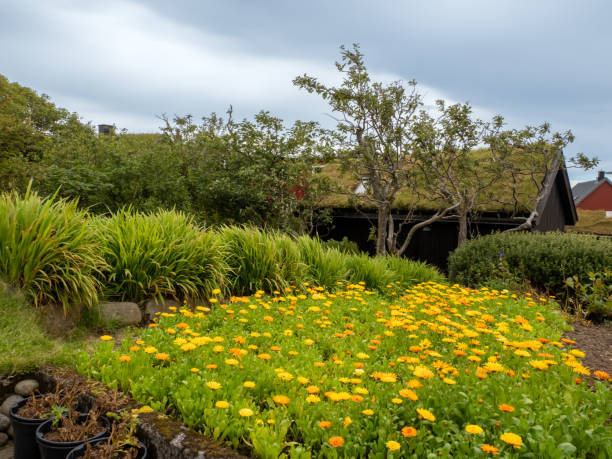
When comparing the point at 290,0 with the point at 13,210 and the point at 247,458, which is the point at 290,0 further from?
the point at 247,458

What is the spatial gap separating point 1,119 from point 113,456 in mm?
9884

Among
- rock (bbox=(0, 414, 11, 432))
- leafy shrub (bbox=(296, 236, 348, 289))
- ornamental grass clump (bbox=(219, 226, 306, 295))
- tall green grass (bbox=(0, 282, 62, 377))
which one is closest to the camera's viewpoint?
rock (bbox=(0, 414, 11, 432))

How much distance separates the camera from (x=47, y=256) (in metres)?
4.53

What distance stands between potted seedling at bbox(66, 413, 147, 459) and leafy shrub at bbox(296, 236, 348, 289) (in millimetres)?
4428

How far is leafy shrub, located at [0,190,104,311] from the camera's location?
4414mm

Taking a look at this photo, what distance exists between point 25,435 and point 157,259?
2632mm

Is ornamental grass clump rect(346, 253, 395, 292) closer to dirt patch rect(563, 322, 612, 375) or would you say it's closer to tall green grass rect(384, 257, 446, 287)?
tall green grass rect(384, 257, 446, 287)

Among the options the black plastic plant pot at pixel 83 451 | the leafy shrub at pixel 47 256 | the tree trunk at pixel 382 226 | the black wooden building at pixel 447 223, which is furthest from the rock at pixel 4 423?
the black wooden building at pixel 447 223

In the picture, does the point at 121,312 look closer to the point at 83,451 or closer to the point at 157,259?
the point at 157,259

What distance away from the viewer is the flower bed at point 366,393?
2.29 m

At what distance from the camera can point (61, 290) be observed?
4605 mm

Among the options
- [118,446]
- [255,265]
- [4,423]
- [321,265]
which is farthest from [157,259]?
[118,446]

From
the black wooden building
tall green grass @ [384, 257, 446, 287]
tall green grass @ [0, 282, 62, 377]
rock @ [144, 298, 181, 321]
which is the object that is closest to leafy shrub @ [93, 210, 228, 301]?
rock @ [144, 298, 181, 321]

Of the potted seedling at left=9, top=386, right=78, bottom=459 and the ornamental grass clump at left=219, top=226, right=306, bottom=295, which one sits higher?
the ornamental grass clump at left=219, top=226, right=306, bottom=295
